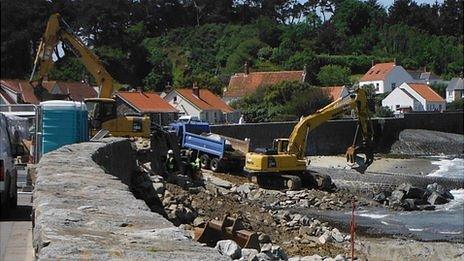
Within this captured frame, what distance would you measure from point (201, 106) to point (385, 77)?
44.7 feet

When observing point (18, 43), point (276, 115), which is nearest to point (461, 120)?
point (276, 115)

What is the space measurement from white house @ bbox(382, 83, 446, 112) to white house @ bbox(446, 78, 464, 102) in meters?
2.23

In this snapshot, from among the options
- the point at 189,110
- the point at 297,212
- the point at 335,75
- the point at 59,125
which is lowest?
the point at 297,212

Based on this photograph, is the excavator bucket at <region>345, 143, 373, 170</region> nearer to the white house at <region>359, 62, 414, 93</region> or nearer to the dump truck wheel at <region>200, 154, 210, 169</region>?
the dump truck wheel at <region>200, 154, 210, 169</region>

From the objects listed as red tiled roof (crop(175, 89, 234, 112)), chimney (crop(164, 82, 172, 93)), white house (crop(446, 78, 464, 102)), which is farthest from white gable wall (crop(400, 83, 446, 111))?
chimney (crop(164, 82, 172, 93))

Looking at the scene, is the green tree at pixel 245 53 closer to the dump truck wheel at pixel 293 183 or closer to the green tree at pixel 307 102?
the green tree at pixel 307 102

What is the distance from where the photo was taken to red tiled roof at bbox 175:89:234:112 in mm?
61000

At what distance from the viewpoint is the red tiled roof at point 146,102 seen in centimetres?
5529

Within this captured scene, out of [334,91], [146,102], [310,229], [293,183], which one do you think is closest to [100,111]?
[293,183]

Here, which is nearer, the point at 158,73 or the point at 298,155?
the point at 298,155

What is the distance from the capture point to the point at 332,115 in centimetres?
3516

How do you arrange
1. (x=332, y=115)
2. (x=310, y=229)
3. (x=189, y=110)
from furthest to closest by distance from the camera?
1. (x=189, y=110)
2. (x=332, y=115)
3. (x=310, y=229)

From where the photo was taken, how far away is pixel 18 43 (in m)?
8.13

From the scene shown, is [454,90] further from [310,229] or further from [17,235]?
[17,235]
